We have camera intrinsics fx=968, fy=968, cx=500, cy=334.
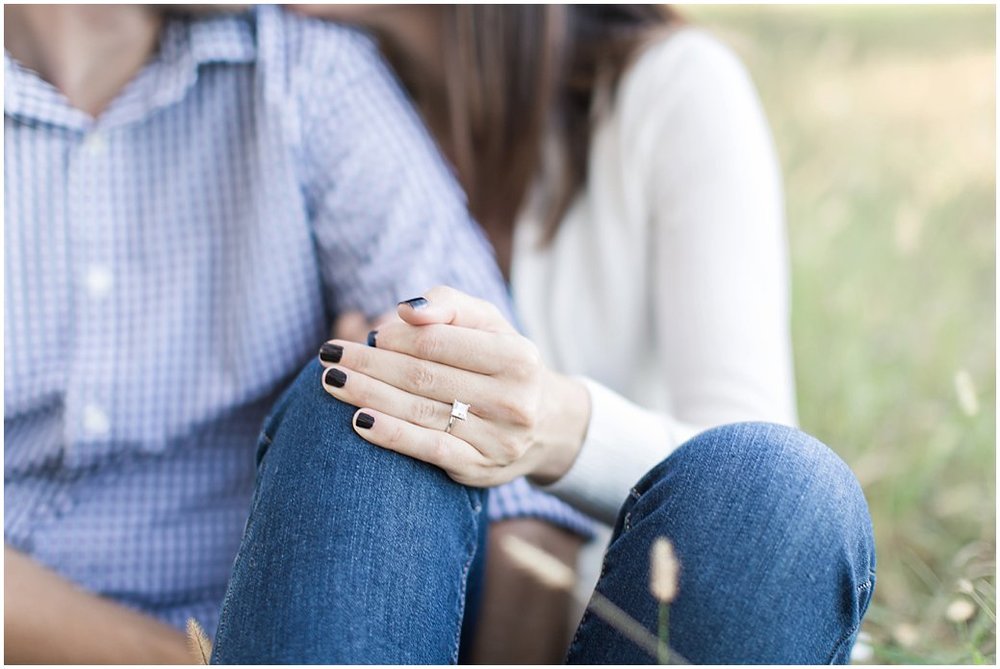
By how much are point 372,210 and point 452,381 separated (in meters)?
0.39

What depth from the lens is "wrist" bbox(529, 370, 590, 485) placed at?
1.01 m

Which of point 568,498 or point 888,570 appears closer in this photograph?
point 568,498

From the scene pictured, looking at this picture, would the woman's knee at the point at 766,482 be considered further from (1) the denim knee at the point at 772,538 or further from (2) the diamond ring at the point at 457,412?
(2) the diamond ring at the point at 457,412

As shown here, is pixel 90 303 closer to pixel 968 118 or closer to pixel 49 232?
pixel 49 232

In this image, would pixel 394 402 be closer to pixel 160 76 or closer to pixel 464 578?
pixel 464 578

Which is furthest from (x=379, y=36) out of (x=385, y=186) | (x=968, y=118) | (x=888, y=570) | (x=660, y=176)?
(x=968, y=118)

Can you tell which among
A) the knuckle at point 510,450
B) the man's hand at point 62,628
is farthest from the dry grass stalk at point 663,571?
the man's hand at point 62,628

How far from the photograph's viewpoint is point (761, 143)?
1.38 meters

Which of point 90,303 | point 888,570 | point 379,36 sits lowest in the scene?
point 888,570

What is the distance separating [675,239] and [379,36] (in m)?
0.55

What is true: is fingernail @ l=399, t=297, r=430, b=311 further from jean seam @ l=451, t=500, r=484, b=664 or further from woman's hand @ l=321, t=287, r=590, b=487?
jean seam @ l=451, t=500, r=484, b=664

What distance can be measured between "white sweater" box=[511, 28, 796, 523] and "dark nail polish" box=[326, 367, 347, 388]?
11.3 inches

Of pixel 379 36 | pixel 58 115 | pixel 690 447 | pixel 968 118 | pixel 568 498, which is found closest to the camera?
pixel 690 447

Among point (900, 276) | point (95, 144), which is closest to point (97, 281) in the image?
point (95, 144)
